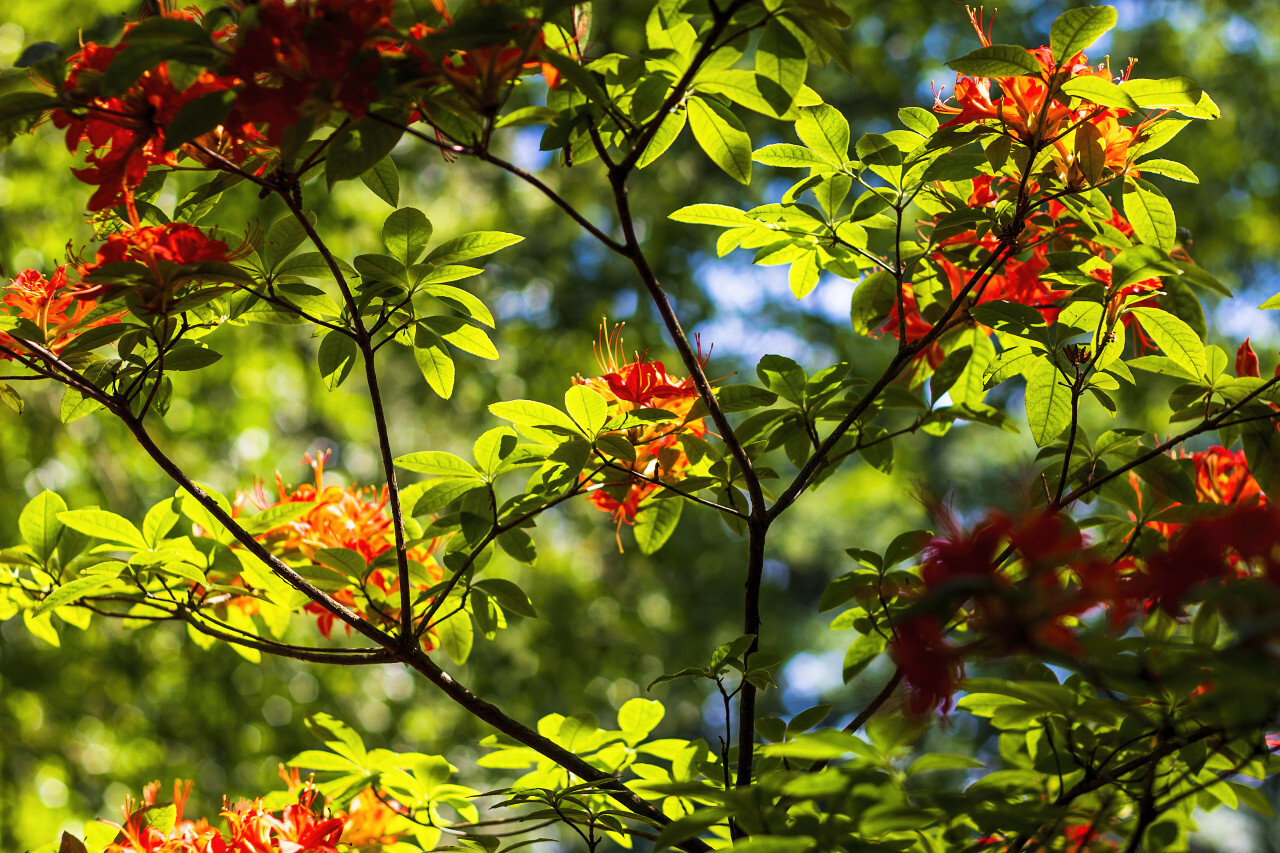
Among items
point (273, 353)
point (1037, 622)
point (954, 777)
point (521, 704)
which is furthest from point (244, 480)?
point (954, 777)

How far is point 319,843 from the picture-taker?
1065 mm

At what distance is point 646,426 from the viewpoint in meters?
1.08

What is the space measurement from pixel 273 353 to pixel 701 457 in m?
3.63

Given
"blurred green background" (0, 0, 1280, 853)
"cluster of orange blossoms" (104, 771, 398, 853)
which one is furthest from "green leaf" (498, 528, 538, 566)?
"blurred green background" (0, 0, 1280, 853)

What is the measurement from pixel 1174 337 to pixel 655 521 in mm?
626

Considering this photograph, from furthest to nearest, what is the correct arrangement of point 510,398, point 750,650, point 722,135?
point 510,398, point 750,650, point 722,135

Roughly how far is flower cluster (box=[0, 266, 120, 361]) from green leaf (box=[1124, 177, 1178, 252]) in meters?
1.07

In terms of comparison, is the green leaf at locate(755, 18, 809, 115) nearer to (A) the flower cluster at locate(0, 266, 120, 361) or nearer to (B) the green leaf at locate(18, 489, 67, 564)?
(A) the flower cluster at locate(0, 266, 120, 361)

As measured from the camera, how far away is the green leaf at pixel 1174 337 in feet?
3.26

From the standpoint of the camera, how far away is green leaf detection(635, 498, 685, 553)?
1206 millimetres

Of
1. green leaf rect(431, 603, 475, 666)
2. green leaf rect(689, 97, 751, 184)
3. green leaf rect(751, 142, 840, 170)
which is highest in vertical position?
green leaf rect(751, 142, 840, 170)

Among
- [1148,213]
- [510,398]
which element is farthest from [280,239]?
[510,398]

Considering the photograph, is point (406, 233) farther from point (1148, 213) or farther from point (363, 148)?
point (1148, 213)

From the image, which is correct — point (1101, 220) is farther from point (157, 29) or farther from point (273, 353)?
point (273, 353)
